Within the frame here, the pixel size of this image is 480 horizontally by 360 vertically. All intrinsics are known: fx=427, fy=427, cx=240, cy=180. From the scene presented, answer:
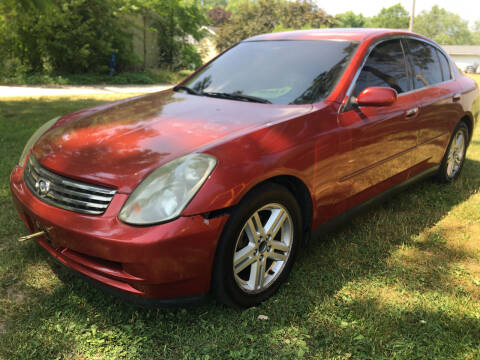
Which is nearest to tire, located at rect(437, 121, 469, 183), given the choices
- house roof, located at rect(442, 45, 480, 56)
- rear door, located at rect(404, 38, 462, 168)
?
rear door, located at rect(404, 38, 462, 168)

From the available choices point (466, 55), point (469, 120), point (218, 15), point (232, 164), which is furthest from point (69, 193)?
point (466, 55)

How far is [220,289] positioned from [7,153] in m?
4.44

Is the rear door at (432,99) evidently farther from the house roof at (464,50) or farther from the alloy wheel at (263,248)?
the house roof at (464,50)

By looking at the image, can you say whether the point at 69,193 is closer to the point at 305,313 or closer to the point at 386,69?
the point at 305,313

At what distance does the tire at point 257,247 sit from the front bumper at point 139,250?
91 mm

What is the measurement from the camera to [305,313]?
2529mm

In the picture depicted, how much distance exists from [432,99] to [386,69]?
2.30 ft

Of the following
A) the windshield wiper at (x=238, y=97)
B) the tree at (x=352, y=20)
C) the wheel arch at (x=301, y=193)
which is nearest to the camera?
the wheel arch at (x=301, y=193)

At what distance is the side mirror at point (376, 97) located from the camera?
2.96 meters

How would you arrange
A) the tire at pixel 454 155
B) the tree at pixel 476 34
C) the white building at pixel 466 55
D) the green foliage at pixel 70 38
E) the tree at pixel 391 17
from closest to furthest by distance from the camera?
the tire at pixel 454 155 → the green foliage at pixel 70 38 → the white building at pixel 466 55 → the tree at pixel 391 17 → the tree at pixel 476 34

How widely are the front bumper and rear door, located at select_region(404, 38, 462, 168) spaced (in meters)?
2.47

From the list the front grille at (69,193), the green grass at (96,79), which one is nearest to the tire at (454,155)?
the front grille at (69,193)

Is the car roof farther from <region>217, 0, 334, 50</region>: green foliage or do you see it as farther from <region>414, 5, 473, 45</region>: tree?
<region>414, 5, 473, 45</region>: tree

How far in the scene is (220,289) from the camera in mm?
2322
